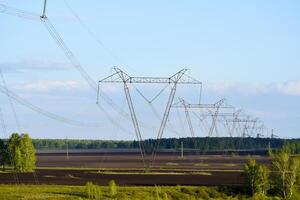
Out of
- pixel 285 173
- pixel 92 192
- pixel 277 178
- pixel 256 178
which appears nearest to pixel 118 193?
pixel 92 192

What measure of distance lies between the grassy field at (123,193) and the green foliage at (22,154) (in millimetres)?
54754

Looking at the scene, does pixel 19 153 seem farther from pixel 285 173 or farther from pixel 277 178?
pixel 285 173

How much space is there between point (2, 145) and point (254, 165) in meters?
69.5

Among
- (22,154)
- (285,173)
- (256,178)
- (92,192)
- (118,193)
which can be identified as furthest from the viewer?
(22,154)

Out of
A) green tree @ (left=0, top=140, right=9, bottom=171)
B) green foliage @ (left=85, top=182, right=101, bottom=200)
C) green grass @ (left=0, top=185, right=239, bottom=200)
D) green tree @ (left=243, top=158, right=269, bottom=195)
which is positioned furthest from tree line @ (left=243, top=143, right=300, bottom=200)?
green tree @ (left=0, top=140, right=9, bottom=171)

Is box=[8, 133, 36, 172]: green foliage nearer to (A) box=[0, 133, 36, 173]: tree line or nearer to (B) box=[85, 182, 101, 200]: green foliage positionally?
(A) box=[0, 133, 36, 173]: tree line

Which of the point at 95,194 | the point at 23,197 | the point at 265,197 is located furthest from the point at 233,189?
the point at 23,197

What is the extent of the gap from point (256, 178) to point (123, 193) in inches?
911

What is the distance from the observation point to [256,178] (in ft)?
308

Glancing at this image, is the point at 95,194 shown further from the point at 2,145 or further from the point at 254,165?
the point at 2,145

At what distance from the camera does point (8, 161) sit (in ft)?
485

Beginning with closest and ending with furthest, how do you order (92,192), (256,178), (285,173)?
1. (92,192)
2. (256,178)
3. (285,173)

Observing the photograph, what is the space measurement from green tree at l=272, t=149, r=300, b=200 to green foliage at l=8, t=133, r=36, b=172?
57.1 m

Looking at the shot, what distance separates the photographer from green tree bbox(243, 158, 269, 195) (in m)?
92.5
